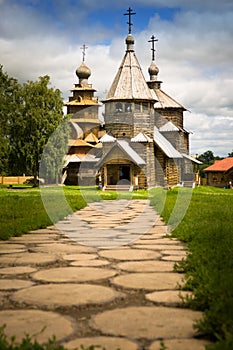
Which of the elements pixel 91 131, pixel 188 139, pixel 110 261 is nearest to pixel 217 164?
pixel 188 139

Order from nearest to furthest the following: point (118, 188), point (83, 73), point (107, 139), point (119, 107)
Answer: point (118, 188) → point (107, 139) → point (119, 107) → point (83, 73)

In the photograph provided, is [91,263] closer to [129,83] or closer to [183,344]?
[183,344]

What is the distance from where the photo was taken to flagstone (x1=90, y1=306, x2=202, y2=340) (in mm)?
2340

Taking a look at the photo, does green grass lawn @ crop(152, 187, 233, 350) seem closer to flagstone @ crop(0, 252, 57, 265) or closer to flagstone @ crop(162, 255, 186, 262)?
flagstone @ crop(162, 255, 186, 262)

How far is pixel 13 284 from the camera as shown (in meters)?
3.44

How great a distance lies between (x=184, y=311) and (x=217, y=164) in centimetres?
5070

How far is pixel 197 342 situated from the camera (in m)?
2.22

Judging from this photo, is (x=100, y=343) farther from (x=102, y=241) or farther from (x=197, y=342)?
(x=102, y=241)

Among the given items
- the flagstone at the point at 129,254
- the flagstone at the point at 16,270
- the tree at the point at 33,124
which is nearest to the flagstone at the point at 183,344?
the flagstone at the point at 16,270

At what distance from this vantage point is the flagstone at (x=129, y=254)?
4.64 meters

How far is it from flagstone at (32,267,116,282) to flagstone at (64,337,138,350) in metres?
1.32

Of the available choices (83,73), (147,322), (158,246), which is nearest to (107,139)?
(83,73)

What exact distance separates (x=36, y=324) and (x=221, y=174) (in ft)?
163

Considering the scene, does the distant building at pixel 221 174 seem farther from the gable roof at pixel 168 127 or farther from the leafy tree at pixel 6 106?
the leafy tree at pixel 6 106
